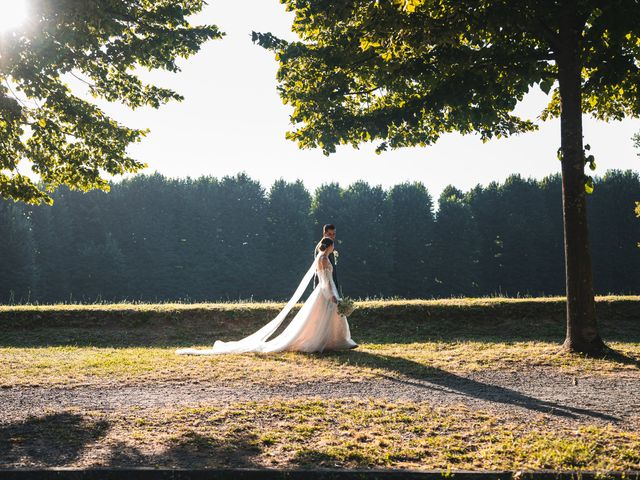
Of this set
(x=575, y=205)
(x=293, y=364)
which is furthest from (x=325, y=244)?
(x=575, y=205)

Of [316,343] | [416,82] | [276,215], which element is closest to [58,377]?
[316,343]

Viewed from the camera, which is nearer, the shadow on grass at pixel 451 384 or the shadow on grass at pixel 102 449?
the shadow on grass at pixel 102 449

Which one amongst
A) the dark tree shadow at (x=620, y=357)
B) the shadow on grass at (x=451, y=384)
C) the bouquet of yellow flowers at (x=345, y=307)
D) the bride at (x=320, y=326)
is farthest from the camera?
the bride at (x=320, y=326)

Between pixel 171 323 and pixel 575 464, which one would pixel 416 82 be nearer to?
pixel 575 464

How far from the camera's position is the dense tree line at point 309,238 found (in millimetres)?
44281

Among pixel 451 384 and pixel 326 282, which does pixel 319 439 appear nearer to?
pixel 451 384

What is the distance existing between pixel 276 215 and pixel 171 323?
33905mm

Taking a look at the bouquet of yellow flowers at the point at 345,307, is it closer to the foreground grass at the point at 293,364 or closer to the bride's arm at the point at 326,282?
the bride's arm at the point at 326,282

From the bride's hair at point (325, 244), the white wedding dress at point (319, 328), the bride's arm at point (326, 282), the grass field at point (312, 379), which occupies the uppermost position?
the bride's hair at point (325, 244)

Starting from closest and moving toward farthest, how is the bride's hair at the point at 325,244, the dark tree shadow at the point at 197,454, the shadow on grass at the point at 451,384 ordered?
the dark tree shadow at the point at 197,454 < the shadow on grass at the point at 451,384 < the bride's hair at the point at 325,244

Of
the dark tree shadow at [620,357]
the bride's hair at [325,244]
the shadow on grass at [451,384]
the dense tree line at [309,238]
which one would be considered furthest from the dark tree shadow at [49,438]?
Answer: the dense tree line at [309,238]

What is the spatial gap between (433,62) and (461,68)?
0.59 metres

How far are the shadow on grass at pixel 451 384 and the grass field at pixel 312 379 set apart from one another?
0.28 feet

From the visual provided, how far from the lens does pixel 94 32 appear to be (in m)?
12.1
